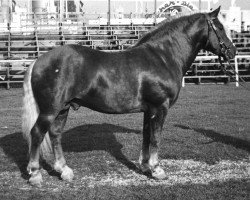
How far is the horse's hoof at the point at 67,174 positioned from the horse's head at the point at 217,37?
2785mm

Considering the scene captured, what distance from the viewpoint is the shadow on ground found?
21.6 ft

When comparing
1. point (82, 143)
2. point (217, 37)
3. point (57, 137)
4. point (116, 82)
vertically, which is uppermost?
point (217, 37)

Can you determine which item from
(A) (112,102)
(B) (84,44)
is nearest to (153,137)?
(A) (112,102)

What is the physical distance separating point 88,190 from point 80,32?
915 inches

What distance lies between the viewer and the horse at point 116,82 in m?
5.25

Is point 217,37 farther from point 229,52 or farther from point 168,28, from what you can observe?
point 168,28

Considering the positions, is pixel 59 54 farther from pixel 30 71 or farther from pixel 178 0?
pixel 178 0

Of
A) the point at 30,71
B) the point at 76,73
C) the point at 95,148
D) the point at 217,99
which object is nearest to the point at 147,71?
the point at 76,73

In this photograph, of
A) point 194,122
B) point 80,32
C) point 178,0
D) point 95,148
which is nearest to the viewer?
point 95,148

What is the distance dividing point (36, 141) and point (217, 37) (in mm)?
3018

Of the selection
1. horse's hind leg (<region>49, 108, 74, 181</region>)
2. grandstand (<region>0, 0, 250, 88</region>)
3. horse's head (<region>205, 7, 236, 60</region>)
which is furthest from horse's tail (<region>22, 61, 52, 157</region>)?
grandstand (<region>0, 0, 250, 88</region>)

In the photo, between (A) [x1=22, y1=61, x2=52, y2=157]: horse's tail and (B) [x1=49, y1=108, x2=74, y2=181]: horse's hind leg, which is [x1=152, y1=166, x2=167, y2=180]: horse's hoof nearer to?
(B) [x1=49, y1=108, x2=74, y2=181]: horse's hind leg

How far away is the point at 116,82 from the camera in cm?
539

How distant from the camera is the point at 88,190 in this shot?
16.9ft
